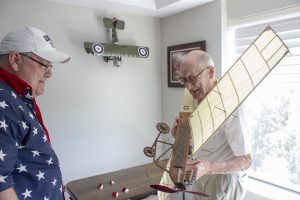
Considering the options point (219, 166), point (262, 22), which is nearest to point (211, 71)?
point (219, 166)

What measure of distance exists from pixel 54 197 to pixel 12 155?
277 mm

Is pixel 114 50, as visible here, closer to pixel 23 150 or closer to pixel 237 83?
pixel 23 150

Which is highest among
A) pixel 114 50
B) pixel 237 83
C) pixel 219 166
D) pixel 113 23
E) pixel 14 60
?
pixel 113 23

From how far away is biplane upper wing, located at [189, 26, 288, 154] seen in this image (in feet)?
1.78

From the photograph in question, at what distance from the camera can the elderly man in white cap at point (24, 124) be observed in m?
0.74

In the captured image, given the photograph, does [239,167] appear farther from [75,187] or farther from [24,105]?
[75,187]

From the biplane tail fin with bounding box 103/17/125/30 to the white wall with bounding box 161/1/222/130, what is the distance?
1.87 ft

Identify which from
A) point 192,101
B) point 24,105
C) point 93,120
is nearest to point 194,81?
point 192,101

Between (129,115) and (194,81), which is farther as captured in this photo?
(129,115)

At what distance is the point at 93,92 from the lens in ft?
8.09

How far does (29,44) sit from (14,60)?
0.08 m

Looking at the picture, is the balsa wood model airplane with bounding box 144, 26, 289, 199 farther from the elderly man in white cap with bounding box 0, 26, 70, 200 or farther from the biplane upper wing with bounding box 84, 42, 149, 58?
the biplane upper wing with bounding box 84, 42, 149, 58

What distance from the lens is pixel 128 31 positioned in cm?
264

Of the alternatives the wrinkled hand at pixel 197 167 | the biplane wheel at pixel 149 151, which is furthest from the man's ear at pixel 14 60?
the wrinkled hand at pixel 197 167
